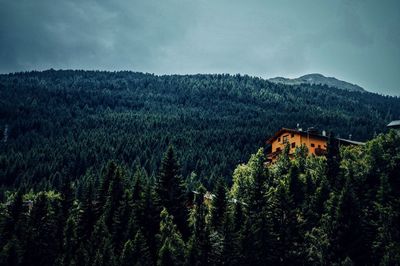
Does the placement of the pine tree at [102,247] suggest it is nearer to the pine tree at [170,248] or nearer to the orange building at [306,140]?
the pine tree at [170,248]

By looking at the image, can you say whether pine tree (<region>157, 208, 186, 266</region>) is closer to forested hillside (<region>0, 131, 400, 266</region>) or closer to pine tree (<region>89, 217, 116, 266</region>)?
forested hillside (<region>0, 131, 400, 266</region>)

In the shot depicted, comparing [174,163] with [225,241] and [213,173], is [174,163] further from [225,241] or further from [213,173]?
[213,173]

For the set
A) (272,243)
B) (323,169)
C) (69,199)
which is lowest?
(272,243)

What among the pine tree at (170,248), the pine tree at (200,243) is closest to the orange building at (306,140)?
the pine tree at (200,243)

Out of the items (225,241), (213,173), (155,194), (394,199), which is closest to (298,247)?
(225,241)

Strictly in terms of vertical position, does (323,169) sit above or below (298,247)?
above

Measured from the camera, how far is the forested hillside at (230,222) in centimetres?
4694

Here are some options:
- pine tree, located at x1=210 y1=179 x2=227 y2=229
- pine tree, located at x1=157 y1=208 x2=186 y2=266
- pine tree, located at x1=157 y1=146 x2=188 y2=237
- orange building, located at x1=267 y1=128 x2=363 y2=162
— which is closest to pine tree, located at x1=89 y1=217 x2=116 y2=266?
pine tree, located at x1=157 y1=208 x2=186 y2=266

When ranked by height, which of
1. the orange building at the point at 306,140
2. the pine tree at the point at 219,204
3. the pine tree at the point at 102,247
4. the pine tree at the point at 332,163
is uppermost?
the orange building at the point at 306,140

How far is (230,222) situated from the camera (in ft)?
160

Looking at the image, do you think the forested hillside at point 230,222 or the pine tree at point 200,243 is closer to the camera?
the pine tree at point 200,243

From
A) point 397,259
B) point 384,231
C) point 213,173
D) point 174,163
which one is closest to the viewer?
point 397,259

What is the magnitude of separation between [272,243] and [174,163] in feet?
64.8

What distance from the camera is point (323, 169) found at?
202 feet
